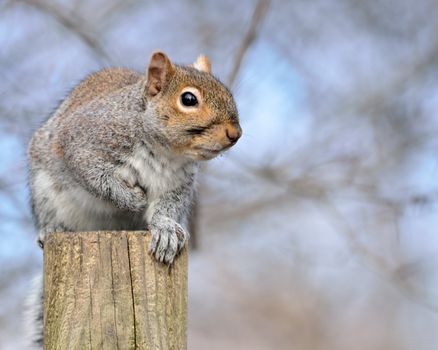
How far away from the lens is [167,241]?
2.56 m

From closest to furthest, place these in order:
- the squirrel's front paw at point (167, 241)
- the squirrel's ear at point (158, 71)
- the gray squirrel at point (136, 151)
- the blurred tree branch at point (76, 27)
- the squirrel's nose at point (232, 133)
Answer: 1. the squirrel's front paw at point (167, 241)
2. the squirrel's nose at point (232, 133)
3. the gray squirrel at point (136, 151)
4. the squirrel's ear at point (158, 71)
5. the blurred tree branch at point (76, 27)

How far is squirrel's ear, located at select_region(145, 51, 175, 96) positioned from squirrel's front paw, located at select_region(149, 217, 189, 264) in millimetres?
616

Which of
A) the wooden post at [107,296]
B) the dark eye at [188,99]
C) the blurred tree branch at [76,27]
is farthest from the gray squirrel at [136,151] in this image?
the blurred tree branch at [76,27]

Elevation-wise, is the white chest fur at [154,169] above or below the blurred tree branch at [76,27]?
below

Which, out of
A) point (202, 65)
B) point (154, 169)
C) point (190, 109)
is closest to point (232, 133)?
point (190, 109)

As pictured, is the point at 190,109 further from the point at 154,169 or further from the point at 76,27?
the point at 76,27

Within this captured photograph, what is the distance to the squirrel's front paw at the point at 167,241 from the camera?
2469 mm

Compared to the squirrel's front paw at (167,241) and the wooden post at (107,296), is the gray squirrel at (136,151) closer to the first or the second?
the squirrel's front paw at (167,241)

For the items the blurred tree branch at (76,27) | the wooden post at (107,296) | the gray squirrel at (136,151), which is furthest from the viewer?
the blurred tree branch at (76,27)

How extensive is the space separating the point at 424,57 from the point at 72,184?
4719 millimetres

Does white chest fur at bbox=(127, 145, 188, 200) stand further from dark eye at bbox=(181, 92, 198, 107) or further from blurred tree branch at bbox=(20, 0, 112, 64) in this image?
blurred tree branch at bbox=(20, 0, 112, 64)

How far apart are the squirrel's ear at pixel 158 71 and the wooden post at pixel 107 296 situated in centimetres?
104

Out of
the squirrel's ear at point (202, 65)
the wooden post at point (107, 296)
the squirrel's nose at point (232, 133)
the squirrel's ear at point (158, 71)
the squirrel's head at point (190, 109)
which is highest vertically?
the squirrel's ear at point (202, 65)

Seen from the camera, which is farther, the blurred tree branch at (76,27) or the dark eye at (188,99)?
the blurred tree branch at (76,27)
